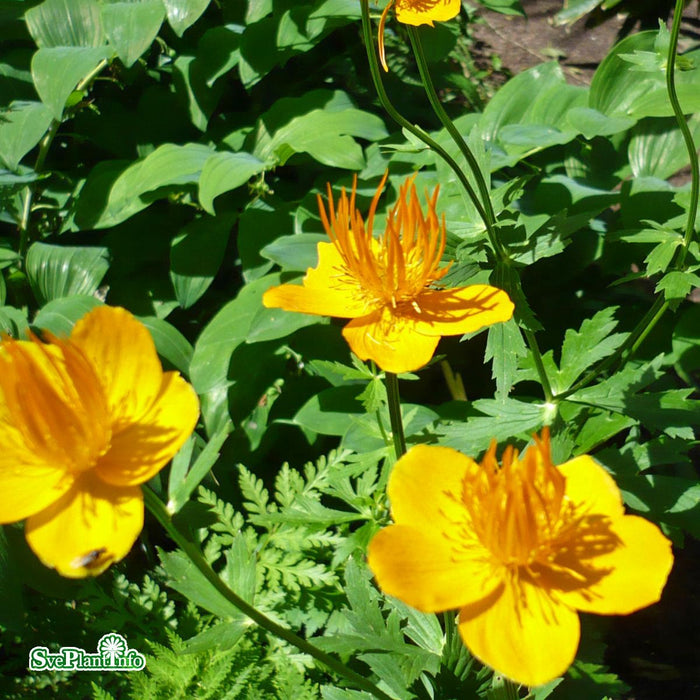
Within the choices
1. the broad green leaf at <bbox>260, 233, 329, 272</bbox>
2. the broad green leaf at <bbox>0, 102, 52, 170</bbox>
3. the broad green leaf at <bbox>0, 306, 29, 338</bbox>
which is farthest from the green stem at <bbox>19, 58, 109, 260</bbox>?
the broad green leaf at <bbox>260, 233, 329, 272</bbox>

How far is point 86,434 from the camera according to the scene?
655 millimetres

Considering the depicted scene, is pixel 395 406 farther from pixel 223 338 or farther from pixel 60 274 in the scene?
pixel 60 274

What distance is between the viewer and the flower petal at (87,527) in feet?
2.06

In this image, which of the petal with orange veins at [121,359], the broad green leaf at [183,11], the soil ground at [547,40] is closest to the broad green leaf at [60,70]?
the broad green leaf at [183,11]

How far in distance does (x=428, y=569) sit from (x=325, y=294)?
40cm

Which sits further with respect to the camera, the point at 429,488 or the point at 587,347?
the point at 587,347

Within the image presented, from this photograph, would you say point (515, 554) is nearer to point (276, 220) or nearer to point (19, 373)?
point (19, 373)

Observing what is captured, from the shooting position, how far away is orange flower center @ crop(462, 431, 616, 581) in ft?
2.16

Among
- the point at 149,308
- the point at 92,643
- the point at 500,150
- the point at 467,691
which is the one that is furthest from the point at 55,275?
the point at 467,691

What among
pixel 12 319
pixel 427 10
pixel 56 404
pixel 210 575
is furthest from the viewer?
pixel 12 319

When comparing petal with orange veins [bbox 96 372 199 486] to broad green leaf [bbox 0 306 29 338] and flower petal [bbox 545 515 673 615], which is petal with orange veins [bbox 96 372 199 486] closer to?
flower petal [bbox 545 515 673 615]

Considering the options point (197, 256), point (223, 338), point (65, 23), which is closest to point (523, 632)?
point (223, 338)

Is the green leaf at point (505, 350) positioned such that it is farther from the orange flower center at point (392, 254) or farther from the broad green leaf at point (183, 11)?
the broad green leaf at point (183, 11)

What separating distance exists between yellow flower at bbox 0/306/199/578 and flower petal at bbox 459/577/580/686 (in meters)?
0.32
